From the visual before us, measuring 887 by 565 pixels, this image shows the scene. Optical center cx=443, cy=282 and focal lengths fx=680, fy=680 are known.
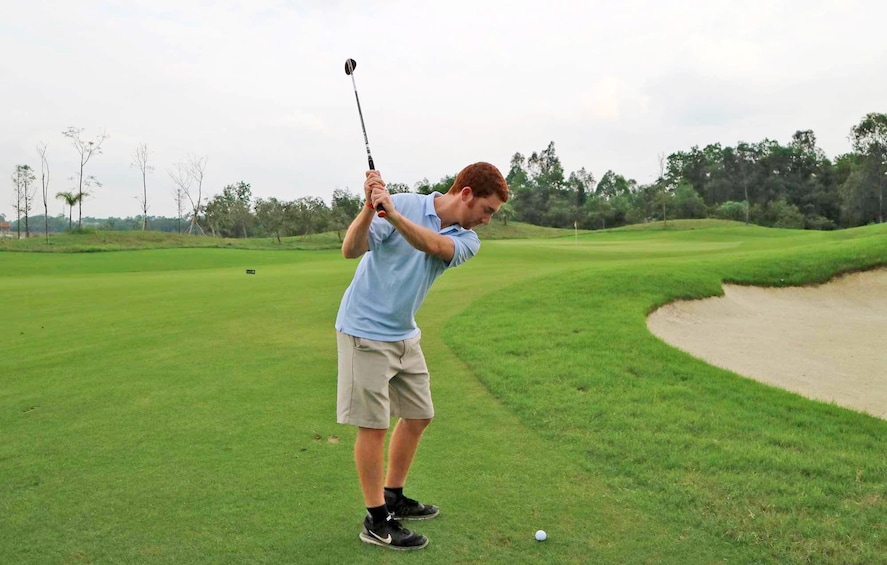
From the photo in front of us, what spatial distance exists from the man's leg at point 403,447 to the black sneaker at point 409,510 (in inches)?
5.5

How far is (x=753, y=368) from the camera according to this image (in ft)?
28.7

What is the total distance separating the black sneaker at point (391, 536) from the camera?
11.8 ft

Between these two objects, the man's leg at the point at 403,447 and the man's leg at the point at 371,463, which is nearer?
the man's leg at the point at 371,463

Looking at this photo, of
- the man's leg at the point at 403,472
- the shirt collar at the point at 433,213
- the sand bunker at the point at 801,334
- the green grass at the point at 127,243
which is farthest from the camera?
the green grass at the point at 127,243

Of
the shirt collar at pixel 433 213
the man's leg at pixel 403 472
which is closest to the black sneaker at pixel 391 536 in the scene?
the man's leg at pixel 403 472

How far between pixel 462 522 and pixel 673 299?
9.67m

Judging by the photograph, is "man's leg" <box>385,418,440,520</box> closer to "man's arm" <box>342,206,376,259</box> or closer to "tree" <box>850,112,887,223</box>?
"man's arm" <box>342,206,376,259</box>

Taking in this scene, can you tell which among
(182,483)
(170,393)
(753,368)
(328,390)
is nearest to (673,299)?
(753,368)

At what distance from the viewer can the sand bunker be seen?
8.16 meters

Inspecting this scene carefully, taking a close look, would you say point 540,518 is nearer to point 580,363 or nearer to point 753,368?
point 580,363

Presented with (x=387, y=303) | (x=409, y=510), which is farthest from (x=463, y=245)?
(x=409, y=510)

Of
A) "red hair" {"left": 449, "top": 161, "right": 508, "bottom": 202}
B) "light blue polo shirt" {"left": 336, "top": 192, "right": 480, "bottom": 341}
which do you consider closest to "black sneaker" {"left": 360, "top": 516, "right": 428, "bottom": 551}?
"light blue polo shirt" {"left": 336, "top": 192, "right": 480, "bottom": 341}

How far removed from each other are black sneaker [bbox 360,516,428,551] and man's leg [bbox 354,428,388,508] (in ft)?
0.38

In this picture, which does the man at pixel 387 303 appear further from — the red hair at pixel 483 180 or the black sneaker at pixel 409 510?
the black sneaker at pixel 409 510
